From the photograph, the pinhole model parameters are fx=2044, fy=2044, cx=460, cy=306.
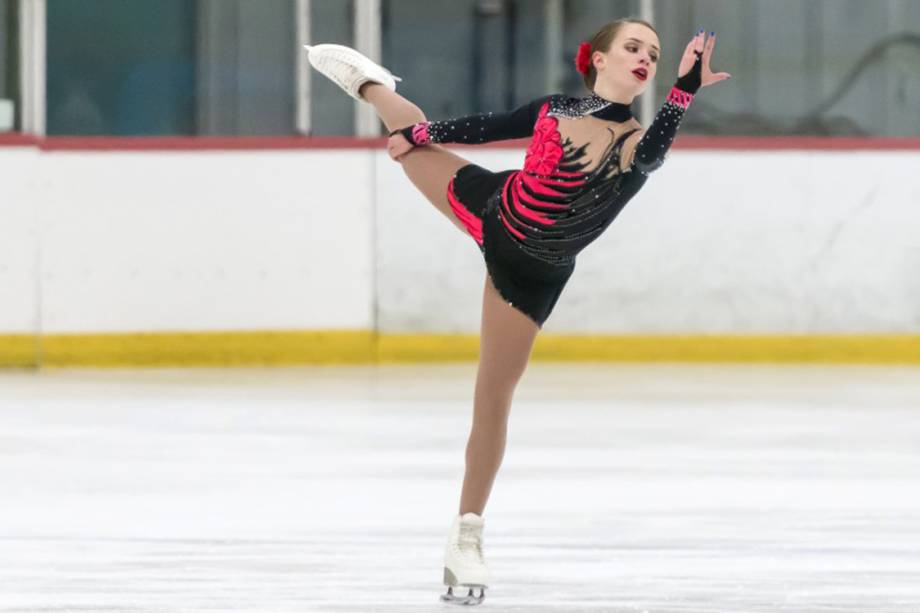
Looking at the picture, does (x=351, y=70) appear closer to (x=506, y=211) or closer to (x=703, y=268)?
(x=506, y=211)

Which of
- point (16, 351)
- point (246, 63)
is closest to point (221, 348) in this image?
point (16, 351)

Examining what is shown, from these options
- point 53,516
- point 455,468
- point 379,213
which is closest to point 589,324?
point 379,213

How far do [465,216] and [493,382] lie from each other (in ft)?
1.27

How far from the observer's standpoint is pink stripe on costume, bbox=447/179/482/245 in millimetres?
4387

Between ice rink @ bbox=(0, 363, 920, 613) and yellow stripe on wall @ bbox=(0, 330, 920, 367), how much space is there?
651 millimetres

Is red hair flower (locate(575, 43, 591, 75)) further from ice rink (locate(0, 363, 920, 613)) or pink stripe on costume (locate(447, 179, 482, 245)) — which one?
ice rink (locate(0, 363, 920, 613))

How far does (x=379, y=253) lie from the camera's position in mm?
10945

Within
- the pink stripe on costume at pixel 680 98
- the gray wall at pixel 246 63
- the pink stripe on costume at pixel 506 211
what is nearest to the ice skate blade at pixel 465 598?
the pink stripe on costume at pixel 506 211

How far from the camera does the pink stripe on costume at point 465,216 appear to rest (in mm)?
4387

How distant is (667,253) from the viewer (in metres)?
11.0

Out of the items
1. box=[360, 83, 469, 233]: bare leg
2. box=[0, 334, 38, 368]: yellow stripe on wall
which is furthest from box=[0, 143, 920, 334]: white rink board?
box=[360, 83, 469, 233]: bare leg

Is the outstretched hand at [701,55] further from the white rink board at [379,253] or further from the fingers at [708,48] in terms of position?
the white rink board at [379,253]

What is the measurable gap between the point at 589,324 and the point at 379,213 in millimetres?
1271

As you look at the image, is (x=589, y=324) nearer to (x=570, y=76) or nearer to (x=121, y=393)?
(x=570, y=76)
